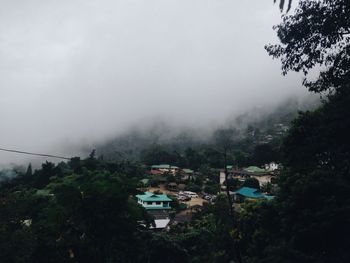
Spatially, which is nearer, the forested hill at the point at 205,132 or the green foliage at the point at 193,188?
the green foliage at the point at 193,188

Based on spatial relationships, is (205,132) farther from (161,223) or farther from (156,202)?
(161,223)

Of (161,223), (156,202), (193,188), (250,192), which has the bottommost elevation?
(161,223)

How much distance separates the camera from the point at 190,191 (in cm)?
7000

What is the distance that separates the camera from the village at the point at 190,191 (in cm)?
5122

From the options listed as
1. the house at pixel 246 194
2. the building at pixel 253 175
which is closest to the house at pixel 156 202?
the house at pixel 246 194

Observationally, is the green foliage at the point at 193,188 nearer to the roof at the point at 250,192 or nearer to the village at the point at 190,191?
the village at the point at 190,191

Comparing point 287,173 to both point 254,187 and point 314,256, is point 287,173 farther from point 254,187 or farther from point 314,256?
point 254,187

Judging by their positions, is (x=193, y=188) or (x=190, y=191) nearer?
(x=193, y=188)

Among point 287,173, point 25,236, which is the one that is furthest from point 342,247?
point 25,236

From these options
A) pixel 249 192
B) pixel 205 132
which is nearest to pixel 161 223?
pixel 249 192

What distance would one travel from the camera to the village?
168 ft

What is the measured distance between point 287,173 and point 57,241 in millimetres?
15269

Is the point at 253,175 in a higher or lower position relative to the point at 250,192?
higher

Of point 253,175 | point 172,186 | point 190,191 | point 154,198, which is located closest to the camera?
point 154,198
